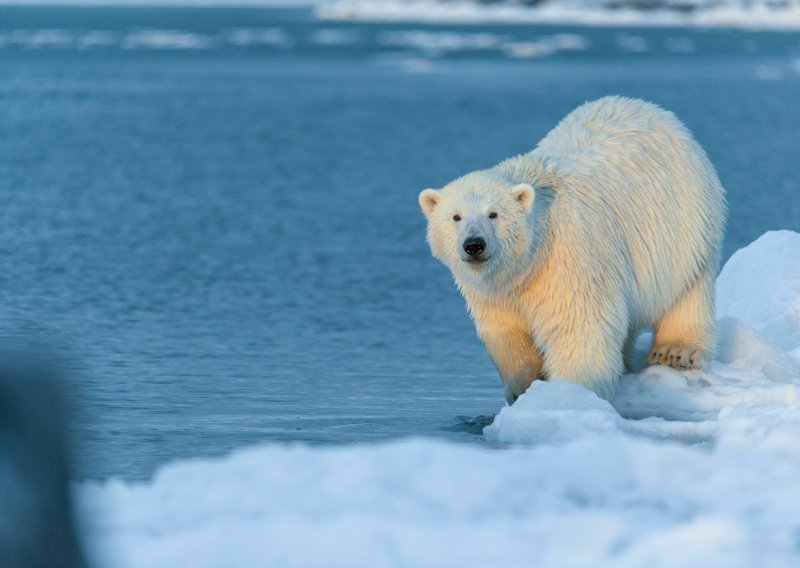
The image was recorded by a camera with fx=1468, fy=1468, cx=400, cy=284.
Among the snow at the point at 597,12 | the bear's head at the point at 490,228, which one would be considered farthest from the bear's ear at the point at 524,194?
the snow at the point at 597,12

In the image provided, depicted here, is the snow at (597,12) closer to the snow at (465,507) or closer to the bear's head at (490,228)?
the bear's head at (490,228)

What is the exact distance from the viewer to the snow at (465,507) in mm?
3523

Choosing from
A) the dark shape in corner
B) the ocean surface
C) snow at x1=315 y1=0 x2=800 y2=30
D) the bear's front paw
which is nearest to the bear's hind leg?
the bear's front paw

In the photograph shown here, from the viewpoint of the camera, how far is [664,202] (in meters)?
6.53

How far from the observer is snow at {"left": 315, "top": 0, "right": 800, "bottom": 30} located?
8381 centimetres

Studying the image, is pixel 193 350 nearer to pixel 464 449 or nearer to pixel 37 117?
pixel 464 449

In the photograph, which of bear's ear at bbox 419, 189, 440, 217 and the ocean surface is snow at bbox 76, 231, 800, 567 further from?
bear's ear at bbox 419, 189, 440, 217

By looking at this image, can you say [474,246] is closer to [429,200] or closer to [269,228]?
[429,200]

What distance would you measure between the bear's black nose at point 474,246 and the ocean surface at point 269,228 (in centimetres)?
91

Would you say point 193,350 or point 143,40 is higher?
point 143,40

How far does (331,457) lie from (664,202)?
9.96 feet

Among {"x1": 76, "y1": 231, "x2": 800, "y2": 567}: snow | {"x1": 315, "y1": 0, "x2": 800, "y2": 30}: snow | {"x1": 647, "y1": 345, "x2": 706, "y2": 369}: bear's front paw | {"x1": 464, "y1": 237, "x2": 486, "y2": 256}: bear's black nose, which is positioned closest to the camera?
{"x1": 76, "y1": 231, "x2": 800, "y2": 567}: snow

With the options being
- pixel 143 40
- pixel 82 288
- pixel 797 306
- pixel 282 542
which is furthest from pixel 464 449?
pixel 143 40

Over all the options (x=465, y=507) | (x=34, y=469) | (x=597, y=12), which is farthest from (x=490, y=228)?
(x=597, y=12)
